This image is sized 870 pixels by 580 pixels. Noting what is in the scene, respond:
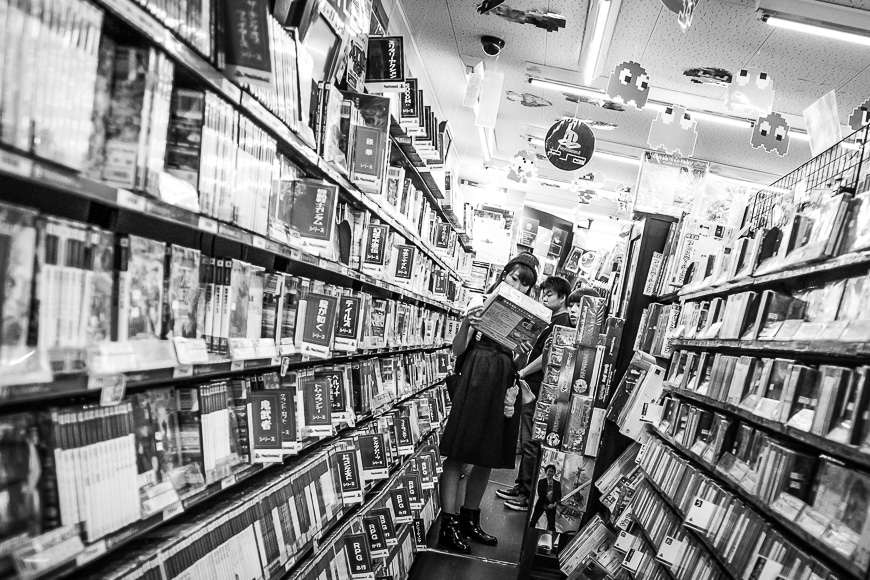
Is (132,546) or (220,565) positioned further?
(220,565)

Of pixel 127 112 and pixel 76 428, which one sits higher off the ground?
pixel 127 112

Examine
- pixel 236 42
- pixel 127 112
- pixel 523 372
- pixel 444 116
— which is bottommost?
pixel 523 372

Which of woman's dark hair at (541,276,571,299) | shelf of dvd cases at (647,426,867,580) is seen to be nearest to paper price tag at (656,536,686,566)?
shelf of dvd cases at (647,426,867,580)

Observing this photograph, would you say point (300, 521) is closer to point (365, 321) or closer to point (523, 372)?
point (365, 321)

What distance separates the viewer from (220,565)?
1.54 metres

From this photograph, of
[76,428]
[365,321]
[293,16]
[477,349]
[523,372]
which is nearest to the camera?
[76,428]

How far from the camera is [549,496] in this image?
14.2 feet

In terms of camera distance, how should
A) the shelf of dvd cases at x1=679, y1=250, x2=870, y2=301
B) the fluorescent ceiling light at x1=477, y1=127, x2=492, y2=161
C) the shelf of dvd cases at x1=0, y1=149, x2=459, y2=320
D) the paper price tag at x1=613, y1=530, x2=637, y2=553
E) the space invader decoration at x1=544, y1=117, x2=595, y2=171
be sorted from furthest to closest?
1. the fluorescent ceiling light at x1=477, y1=127, x2=492, y2=161
2. the space invader decoration at x1=544, y1=117, x2=595, y2=171
3. the paper price tag at x1=613, y1=530, x2=637, y2=553
4. the shelf of dvd cases at x1=679, y1=250, x2=870, y2=301
5. the shelf of dvd cases at x1=0, y1=149, x2=459, y2=320

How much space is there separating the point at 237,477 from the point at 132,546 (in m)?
0.34

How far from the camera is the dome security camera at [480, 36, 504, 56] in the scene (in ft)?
19.5

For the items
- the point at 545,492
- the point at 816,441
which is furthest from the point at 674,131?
the point at 816,441

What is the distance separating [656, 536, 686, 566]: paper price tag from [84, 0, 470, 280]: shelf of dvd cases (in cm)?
194

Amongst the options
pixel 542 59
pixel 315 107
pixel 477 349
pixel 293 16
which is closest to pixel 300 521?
pixel 315 107

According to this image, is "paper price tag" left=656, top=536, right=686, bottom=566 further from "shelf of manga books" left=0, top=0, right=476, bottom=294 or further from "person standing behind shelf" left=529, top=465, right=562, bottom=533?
"shelf of manga books" left=0, top=0, right=476, bottom=294
